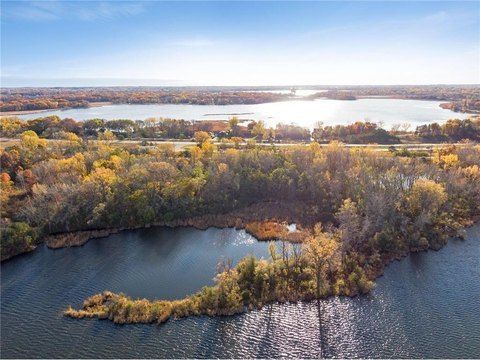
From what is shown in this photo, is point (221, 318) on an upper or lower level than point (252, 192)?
lower

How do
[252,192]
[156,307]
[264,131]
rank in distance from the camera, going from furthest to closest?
1. [264,131]
2. [252,192]
3. [156,307]

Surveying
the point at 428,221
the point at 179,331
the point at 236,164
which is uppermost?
the point at 236,164

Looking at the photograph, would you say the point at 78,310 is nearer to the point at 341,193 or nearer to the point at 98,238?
the point at 98,238

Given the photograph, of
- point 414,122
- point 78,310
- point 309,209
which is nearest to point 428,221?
point 309,209

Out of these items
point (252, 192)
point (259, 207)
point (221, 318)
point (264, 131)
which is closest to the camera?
point (221, 318)

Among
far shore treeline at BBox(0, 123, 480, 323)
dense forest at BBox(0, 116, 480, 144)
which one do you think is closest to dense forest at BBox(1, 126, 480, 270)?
far shore treeline at BBox(0, 123, 480, 323)

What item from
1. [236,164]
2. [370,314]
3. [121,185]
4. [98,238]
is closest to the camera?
[370,314]

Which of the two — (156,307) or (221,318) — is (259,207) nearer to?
(221,318)

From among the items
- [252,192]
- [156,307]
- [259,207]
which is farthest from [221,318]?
[252,192]

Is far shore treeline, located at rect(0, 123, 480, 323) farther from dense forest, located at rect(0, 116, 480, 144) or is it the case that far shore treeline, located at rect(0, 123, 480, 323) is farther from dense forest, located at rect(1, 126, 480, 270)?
dense forest, located at rect(0, 116, 480, 144)
